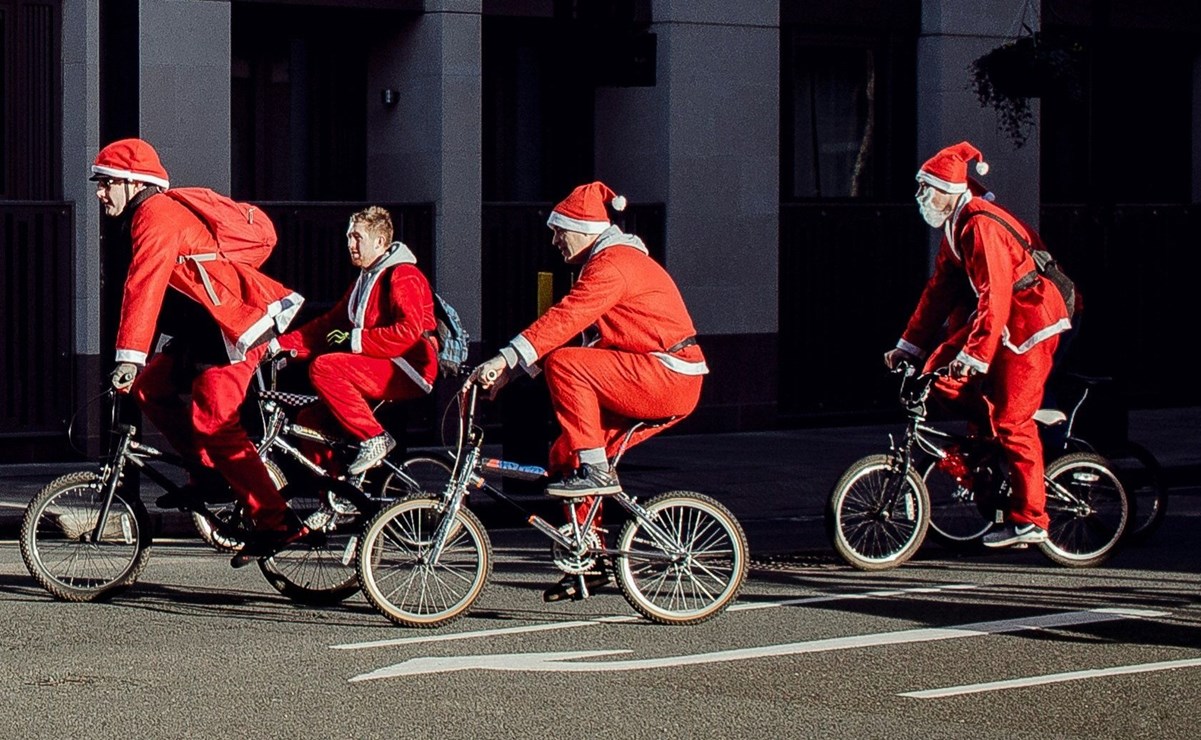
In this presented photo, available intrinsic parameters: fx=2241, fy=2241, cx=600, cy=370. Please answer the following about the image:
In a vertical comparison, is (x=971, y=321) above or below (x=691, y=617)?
above

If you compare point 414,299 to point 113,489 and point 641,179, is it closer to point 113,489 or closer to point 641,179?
point 113,489

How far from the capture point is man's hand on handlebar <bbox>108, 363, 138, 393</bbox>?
8930 mm

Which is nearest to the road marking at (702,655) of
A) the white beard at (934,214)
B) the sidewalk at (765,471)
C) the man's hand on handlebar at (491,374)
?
the man's hand on handlebar at (491,374)

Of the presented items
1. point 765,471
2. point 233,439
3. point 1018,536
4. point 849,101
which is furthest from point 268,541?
point 849,101

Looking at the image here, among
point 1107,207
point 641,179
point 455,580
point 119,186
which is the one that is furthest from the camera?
point 641,179

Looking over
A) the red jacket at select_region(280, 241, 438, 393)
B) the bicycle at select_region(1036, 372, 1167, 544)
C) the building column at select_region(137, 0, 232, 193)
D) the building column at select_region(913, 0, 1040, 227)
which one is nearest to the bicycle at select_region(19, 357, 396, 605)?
the red jacket at select_region(280, 241, 438, 393)

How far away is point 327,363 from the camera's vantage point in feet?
31.3

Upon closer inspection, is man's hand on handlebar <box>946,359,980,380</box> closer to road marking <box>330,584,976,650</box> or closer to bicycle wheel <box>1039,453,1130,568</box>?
bicycle wheel <box>1039,453,1130,568</box>

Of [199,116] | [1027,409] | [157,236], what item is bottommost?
[1027,409]

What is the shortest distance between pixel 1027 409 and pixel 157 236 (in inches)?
165

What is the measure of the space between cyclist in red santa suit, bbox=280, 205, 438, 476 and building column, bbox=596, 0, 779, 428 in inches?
315

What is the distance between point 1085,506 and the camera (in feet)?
35.7

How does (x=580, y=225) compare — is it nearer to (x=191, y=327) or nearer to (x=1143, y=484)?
(x=191, y=327)

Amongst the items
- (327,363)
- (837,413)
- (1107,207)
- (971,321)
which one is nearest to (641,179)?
(837,413)
